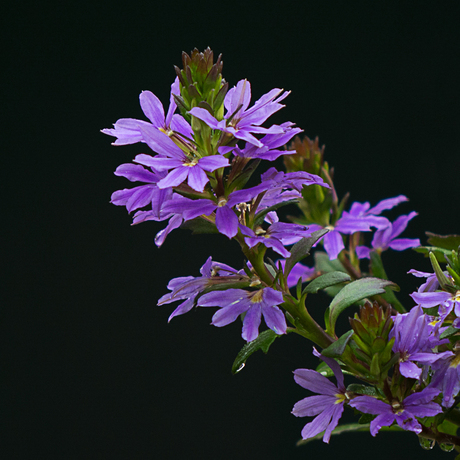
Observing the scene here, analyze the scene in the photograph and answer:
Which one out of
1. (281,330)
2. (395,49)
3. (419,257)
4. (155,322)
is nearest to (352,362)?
(281,330)

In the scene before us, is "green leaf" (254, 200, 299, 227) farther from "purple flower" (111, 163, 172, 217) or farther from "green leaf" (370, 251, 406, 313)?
"green leaf" (370, 251, 406, 313)

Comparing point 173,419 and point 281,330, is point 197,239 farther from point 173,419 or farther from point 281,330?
point 281,330

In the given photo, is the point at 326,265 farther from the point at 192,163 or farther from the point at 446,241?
the point at 192,163

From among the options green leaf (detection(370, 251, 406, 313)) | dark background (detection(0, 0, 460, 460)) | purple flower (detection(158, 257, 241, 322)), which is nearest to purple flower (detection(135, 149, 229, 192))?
purple flower (detection(158, 257, 241, 322))

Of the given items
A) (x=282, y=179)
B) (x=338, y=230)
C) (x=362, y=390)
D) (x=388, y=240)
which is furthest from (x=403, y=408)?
(x=388, y=240)

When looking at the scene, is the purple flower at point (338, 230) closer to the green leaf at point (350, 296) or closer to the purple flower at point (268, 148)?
the green leaf at point (350, 296)

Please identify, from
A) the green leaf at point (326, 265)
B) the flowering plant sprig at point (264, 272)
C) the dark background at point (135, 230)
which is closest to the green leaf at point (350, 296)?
the flowering plant sprig at point (264, 272)

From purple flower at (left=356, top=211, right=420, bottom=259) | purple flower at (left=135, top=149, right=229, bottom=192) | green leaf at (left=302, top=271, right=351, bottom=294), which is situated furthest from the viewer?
purple flower at (left=356, top=211, right=420, bottom=259)
